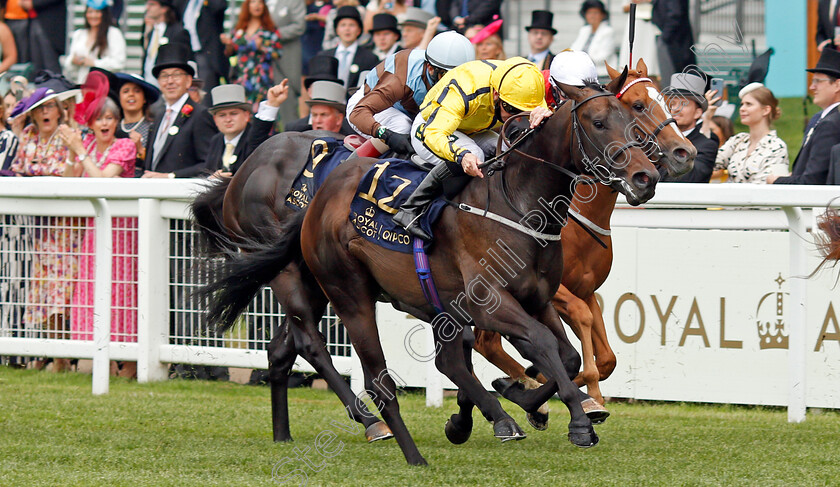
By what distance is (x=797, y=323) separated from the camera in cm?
588

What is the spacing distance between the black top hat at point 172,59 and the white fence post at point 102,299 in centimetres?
201

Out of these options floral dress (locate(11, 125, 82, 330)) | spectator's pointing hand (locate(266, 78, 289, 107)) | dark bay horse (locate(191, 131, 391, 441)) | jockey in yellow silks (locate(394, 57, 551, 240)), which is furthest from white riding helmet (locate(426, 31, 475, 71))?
floral dress (locate(11, 125, 82, 330))

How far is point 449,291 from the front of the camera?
16.0 ft

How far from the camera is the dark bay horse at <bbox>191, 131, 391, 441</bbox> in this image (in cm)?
568

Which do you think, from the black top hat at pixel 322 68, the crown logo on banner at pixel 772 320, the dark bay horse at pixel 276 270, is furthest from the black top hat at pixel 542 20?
the crown logo on banner at pixel 772 320

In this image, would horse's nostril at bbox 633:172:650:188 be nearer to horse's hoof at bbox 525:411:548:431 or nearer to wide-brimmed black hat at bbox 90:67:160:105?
horse's hoof at bbox 525:411:548:431

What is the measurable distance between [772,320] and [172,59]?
476cm

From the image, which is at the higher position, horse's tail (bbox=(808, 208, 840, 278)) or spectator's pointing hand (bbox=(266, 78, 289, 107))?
spectator's pointing hand (bbox=(266, 78, 289, 107))

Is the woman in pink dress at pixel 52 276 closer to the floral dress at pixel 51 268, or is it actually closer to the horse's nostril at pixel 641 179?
the floral dress at pixel 51 268

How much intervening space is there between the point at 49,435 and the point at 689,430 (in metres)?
3.11

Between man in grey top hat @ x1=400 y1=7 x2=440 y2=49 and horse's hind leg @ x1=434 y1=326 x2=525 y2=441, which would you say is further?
man in grey top hat @ x1=400 y1=7 x2=440 y2=49

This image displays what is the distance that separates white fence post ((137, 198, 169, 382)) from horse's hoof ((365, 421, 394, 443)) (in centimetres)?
241

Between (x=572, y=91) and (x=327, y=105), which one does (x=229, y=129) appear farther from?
(x=572, y=91)

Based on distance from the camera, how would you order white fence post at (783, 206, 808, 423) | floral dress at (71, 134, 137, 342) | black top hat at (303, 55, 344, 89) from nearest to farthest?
white fence post at (783, 206, 808, 423) < floral dress at (71, 134, 137, 342) < black top hat at (303, 55, 344, 89)
